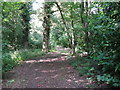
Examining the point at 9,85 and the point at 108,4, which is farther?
the point at 9,85

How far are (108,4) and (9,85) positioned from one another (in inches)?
146

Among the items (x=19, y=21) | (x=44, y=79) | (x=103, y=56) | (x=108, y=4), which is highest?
(x=19, y=21)

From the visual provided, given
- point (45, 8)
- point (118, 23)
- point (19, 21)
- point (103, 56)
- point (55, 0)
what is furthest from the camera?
point (19, 21)

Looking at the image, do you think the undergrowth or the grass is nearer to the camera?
the undergrowth

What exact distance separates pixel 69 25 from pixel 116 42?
5638 millimetres

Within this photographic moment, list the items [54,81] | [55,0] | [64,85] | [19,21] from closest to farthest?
[64,85] < [54,81] < [55,0] < [19,21]

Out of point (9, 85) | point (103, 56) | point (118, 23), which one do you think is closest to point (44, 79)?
point (9, 85)

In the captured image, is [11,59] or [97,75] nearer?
[97,75]

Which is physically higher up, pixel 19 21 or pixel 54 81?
pixel 19 21

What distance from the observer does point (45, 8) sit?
9.24 metres

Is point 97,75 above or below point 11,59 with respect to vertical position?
above

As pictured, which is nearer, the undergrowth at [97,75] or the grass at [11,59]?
the undergrowth at [97,75]

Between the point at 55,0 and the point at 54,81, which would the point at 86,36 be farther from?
the point at 55,0

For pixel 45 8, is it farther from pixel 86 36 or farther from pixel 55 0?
pixel 86 36
